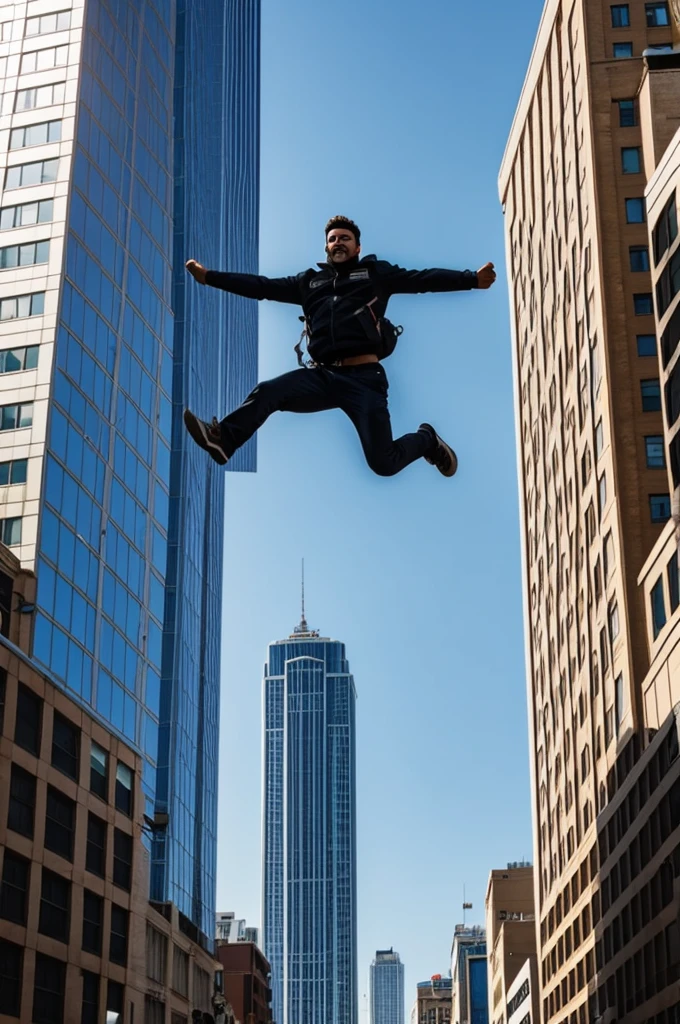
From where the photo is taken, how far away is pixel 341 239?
1346 centimetres

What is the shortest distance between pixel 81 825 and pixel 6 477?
14278mm

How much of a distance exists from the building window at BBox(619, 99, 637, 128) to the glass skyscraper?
27676 mm

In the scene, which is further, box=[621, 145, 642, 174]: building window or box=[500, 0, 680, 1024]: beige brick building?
box=[621, 145, 642, 174]: building window

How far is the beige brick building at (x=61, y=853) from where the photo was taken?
164 ft

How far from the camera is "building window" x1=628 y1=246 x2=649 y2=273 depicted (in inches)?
3297

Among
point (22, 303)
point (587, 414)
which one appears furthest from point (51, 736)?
point (587, 414)

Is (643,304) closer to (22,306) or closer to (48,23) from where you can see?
(48,23)

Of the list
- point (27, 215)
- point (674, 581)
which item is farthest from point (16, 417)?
point (674, 581)

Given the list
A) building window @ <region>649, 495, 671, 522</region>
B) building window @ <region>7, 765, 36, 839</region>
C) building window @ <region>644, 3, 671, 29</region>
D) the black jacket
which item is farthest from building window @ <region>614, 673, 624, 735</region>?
the black jacket

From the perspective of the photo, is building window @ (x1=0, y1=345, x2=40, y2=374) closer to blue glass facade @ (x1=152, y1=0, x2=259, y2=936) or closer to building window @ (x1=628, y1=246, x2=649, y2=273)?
blue glass facade @ (x1=152, y1=0, x2=259, y2=936)

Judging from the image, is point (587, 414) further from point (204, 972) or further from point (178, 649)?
point (204, 972)

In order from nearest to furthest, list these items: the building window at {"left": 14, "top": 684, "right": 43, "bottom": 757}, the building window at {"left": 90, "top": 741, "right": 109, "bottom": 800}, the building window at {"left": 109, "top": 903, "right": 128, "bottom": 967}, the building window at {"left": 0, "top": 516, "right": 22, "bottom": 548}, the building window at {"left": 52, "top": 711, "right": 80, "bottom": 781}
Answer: the building window at {"left": 14, "top": 684, "right": 43, "bottom": 757}
the building window at {"left": 52, "top": 711, "right": 80, "bottom": 781}
the building window at {"left": 0, "top": 516, "right": 22, "bottom": 548}
the building window at {"left": 90, "top": 741, "right": 109, "bottom": 800}
the building window at {"left": 109, "top": 903, "right": 128, "bottom": 967}

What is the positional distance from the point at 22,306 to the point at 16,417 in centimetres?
580

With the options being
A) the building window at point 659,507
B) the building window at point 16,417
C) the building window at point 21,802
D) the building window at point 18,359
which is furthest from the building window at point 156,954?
the building window at point 659,507
